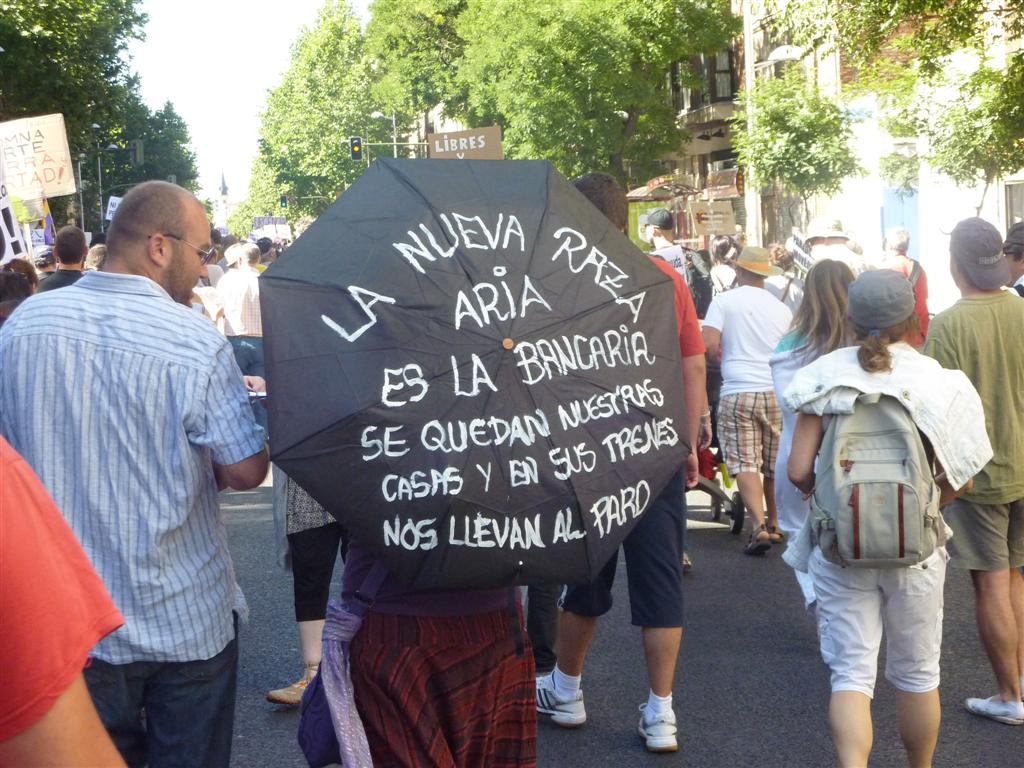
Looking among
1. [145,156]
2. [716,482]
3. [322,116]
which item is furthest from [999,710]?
[145,156]

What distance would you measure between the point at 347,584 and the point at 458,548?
475mm

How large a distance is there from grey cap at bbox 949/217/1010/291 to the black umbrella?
102 inches

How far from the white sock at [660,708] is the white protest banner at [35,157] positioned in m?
12.1

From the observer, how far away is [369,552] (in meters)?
2.85

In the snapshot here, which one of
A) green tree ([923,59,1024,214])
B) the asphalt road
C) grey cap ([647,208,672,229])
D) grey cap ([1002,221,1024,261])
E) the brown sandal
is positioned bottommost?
the asphalt road

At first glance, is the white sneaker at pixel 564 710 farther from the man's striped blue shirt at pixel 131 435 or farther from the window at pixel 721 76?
the window at pixel 721 76

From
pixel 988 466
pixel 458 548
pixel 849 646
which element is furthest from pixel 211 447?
pixel 988 466

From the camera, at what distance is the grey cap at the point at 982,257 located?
16.8 feet

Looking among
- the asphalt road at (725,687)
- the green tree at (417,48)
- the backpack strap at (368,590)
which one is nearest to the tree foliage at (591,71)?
the green tree at (417,48)

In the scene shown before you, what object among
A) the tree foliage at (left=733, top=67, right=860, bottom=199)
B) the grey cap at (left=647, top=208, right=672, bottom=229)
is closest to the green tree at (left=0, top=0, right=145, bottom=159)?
the tree foliage at (left=733, top=67, right=860, bottom=199)

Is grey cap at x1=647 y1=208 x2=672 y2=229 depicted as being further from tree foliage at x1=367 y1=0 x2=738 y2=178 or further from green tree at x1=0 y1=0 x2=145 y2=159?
green tree at x1=0 y1=0 x2=145 y2=159

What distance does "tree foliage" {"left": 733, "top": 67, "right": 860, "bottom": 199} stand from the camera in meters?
26.2

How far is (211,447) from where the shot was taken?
10.0 ft

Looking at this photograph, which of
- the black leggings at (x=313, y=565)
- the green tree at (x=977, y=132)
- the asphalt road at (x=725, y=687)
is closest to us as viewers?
the asphalt road at (x=725, y=687)
